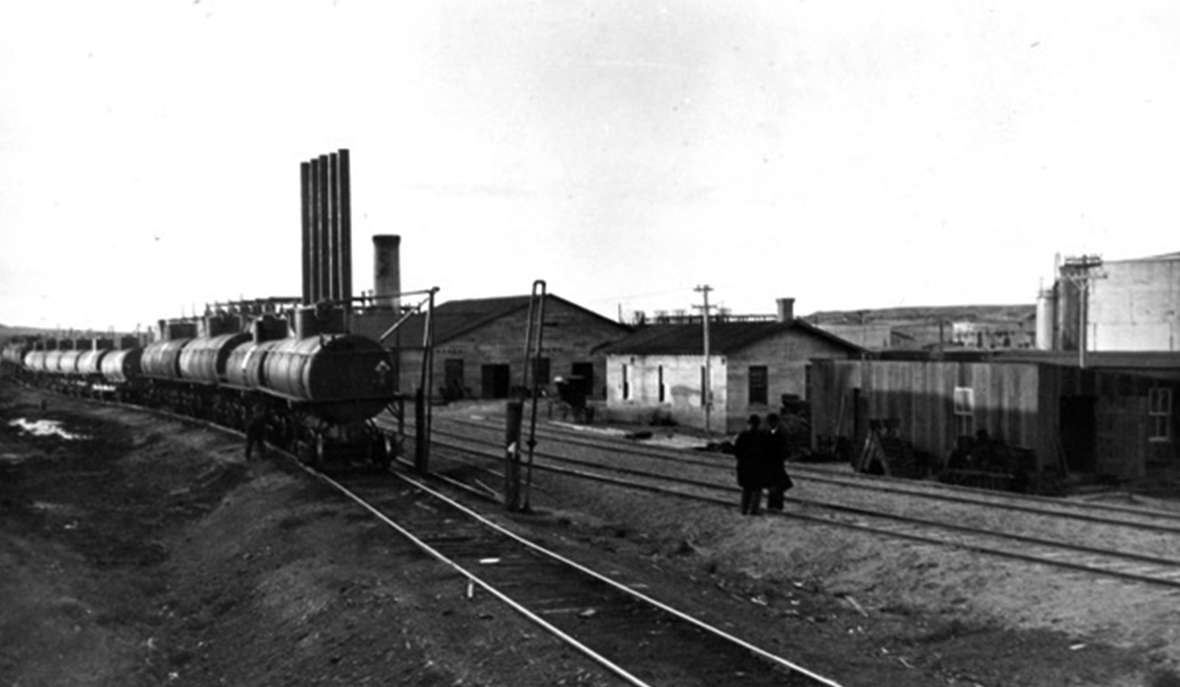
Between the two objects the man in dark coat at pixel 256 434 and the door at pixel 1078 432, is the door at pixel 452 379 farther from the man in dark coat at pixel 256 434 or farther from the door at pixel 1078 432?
the door at pixel 1078 432

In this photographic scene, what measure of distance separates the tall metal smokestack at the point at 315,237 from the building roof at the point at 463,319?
161 inches

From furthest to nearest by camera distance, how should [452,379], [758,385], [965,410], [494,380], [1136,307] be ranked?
[1136,307]
[494,380]
[452,379]
[758,385]
[965,410]

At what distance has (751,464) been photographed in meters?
17.2

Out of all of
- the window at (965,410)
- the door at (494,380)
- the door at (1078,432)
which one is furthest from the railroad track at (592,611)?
the door at (494,380)

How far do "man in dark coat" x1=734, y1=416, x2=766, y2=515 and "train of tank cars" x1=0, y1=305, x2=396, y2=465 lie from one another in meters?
9.85

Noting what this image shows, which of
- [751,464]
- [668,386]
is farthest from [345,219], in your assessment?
[751,464]

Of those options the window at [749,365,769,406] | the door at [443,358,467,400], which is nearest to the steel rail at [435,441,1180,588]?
the window at [749,365,769,406]

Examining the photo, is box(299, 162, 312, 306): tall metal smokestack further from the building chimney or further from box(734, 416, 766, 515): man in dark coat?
box(734, 416, 766, 515): man in dark coat

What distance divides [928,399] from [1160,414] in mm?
7079

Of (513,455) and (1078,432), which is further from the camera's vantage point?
(1078,432)

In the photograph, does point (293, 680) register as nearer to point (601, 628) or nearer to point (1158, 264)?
point (601, 628)

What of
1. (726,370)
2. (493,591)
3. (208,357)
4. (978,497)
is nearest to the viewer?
(493,591)

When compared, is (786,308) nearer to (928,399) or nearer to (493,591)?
(928,399)

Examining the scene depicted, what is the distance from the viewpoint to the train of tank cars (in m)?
24.1
